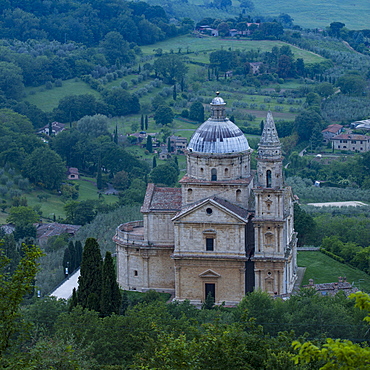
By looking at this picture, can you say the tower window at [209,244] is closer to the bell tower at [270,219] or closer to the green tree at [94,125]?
the bell tower at [270,219]

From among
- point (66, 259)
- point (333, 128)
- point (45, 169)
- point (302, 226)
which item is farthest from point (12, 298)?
point (333, 128)

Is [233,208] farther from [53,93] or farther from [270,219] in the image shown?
[53,93]

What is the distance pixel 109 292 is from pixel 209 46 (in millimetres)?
129856

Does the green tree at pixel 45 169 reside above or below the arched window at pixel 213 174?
below

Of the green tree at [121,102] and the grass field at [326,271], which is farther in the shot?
the green tree at [121,102]

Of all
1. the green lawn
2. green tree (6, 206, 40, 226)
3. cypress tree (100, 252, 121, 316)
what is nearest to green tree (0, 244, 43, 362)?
cypress tree (100, 252, 121, 316)

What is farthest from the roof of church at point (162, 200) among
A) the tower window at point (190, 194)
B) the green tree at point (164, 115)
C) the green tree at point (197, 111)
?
the green tree at point (197, 111)

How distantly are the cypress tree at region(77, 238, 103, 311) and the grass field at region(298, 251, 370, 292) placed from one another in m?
15.0

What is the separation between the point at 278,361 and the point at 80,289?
24023 millimetres

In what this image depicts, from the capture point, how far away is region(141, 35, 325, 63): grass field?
584 feet

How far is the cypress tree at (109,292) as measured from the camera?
198 ft

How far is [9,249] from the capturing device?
78.6 meters

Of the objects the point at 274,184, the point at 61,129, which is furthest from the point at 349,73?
the point at 274,184

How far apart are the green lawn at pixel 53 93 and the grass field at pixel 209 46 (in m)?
23.3
